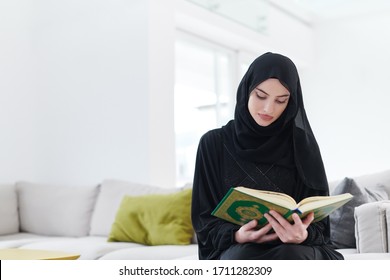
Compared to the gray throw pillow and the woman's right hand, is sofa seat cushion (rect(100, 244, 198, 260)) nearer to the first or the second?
the gray throw pillow

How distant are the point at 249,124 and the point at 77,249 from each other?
58.6 inches

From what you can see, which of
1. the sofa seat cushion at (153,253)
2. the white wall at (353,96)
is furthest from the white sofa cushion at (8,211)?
the white wall at (353,96)

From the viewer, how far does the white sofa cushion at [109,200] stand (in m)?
3.37

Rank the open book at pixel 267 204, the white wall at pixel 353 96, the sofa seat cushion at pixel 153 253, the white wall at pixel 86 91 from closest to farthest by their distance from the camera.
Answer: the open book at pixel 267 204, the sofa seat cushion at pixel 153 253, the white wall at pixel 86 91, the white wall at pixel 353 96

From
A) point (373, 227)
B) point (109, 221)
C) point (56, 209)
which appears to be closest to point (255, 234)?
point (373, 227)

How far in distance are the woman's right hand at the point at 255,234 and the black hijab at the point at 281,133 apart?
0.73ft

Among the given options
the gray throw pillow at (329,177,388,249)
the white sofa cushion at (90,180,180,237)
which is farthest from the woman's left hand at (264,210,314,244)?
the white sofa cushion at (90,180,180,237)

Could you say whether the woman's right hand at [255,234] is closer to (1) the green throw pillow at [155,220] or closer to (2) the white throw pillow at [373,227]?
(2) the white throw pillow at [373,227]

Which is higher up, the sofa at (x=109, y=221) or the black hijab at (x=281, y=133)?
the black hijab at (x=281, y=133)

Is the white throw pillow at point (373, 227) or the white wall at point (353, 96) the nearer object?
the white throw pillow at point (373, 227)

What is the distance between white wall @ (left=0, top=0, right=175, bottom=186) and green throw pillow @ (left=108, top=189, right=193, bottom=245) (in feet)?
2.28

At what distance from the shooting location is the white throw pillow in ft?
7.00
